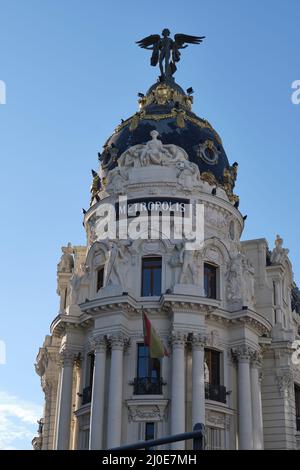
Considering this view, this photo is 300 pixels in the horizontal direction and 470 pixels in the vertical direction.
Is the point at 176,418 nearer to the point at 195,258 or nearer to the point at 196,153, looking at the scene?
the point at 195,258

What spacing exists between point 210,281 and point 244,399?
6.39m

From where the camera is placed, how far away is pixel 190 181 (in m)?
41.7

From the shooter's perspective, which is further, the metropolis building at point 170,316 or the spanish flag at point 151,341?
the metropolis building at point 170,316

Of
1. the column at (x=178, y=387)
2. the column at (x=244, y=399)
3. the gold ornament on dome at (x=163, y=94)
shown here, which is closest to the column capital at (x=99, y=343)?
the column at (x=178, y=387)

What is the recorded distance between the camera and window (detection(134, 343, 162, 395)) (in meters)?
36.8

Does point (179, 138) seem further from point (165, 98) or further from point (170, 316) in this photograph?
point (170, 316)

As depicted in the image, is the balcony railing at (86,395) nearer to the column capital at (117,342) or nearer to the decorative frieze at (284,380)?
the column capital at (117,342)

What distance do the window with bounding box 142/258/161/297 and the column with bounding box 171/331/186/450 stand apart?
3091 mm

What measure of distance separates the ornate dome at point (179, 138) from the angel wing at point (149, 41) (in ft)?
25.1

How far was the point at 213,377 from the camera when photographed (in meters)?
38.6

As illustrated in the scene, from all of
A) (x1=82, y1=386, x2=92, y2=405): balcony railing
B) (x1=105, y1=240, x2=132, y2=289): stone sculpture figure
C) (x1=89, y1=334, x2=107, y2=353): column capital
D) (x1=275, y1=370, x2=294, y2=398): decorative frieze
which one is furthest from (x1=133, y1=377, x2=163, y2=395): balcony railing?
(x1=275, y1=370, x2=294, y2=398): decorative frieze

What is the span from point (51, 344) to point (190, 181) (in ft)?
43.4

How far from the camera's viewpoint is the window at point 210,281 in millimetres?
40438

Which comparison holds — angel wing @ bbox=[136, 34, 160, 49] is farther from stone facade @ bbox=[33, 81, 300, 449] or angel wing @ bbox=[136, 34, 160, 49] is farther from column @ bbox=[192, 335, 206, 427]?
column @ bbox=[192, 335, 206, 427]
